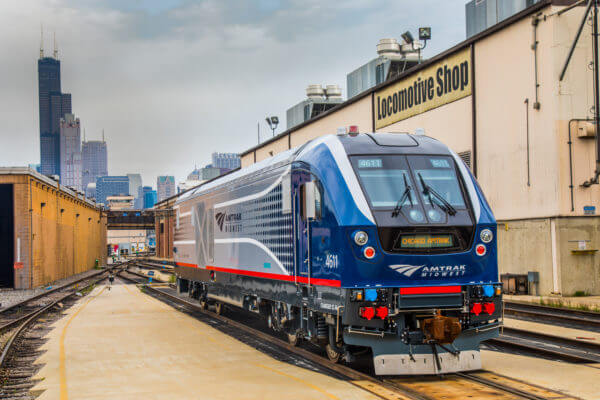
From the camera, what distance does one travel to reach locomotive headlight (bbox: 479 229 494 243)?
34.2 ft

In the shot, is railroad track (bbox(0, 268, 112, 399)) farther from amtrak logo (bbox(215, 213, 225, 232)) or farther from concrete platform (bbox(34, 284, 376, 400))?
amtrak logo (bbox(215, 213, 225, 232))

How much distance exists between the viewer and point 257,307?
1533cm

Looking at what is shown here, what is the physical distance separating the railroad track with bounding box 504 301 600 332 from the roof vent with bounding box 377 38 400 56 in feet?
90.6

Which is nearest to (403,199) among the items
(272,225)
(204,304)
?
(272,225)

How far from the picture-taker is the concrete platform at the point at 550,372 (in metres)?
9.23

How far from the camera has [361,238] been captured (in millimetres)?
9906

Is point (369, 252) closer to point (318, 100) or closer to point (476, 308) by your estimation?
point (476, 308)

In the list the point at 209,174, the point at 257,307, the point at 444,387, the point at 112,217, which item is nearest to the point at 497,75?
the point at 257,307

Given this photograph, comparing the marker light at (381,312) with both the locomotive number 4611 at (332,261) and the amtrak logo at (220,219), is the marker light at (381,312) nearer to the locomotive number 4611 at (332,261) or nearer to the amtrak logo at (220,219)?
the locomotive number 4611 at (332,261)

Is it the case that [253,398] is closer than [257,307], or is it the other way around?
[253,398]

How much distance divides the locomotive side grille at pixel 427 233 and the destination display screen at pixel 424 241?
4 centimetres

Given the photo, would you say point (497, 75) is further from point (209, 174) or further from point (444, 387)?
point (209, 174)

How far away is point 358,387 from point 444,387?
1.20 m

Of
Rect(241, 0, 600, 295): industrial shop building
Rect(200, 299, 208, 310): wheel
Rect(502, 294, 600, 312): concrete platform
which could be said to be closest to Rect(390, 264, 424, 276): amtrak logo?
Rect(502, 294, 600, 312): concrete platform
